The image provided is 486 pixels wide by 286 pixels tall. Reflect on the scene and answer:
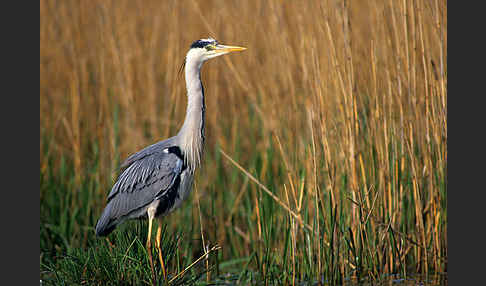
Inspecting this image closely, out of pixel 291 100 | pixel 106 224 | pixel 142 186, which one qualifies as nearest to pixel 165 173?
pixel 142 186

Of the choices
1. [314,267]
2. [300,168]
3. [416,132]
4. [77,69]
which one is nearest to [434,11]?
[416,132]

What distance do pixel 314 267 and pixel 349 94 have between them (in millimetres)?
1065

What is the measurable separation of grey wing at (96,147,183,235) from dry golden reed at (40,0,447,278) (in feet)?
1.88

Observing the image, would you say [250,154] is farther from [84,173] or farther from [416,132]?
[416,132]

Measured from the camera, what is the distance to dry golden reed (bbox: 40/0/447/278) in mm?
3354

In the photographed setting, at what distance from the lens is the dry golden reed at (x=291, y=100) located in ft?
11.0

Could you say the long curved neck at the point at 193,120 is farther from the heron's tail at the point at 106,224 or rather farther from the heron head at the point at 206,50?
the heron's tail at the point at 106,224

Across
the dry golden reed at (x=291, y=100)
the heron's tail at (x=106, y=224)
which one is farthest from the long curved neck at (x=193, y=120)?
the heron's tail at (x=106, y=224)

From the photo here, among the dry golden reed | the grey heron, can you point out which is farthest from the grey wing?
the dry golden reed

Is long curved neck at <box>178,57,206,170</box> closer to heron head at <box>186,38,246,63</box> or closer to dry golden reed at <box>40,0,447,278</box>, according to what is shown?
heron head at <box>186,38,246,63</box>

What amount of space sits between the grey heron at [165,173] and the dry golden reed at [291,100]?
19.1 inches

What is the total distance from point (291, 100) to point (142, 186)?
163 centimetres

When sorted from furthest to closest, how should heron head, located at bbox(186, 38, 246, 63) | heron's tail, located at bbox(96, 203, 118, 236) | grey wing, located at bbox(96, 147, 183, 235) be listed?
heron's tail, located at bbox(96, 203, 118, 236) → grey wing, located at bbox(96, 147, 183, 235) → heron head, located at bbox(186, 38, 246, 63)

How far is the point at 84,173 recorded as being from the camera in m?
4.84
